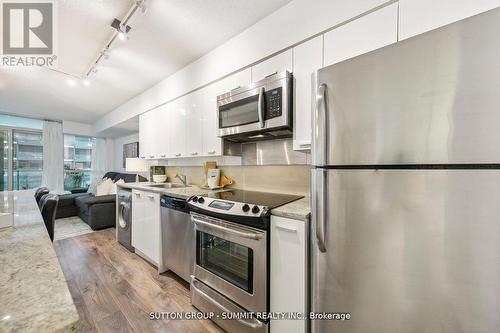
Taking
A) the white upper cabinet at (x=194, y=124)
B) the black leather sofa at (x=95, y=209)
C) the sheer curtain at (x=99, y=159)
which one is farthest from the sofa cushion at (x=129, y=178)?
the white upper cabinet at (x=194, y=124)

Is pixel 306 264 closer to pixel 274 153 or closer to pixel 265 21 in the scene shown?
pixel 274 153

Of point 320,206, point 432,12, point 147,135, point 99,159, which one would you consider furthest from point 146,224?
point 99,159

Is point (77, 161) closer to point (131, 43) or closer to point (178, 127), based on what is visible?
point (178, 127)

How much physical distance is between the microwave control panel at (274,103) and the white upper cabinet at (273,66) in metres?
0.22

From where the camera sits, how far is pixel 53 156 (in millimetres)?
5133

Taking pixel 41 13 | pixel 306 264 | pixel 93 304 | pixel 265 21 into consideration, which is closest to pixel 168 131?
pixel 41 13

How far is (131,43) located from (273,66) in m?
1.59

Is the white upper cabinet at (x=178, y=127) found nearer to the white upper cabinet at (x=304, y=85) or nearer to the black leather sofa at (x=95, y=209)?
the white upper cabinet at (x=304, y=85)

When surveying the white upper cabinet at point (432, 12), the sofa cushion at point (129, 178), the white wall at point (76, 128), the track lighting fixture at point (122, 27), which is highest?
the track lighting fixture at point (122, 27)

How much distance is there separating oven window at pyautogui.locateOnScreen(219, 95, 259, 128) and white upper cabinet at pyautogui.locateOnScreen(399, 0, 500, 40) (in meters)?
1.03

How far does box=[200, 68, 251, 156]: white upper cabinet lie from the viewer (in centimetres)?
201

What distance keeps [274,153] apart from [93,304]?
219cm

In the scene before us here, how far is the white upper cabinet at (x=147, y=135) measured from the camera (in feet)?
10.3

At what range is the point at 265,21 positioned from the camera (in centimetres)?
167
